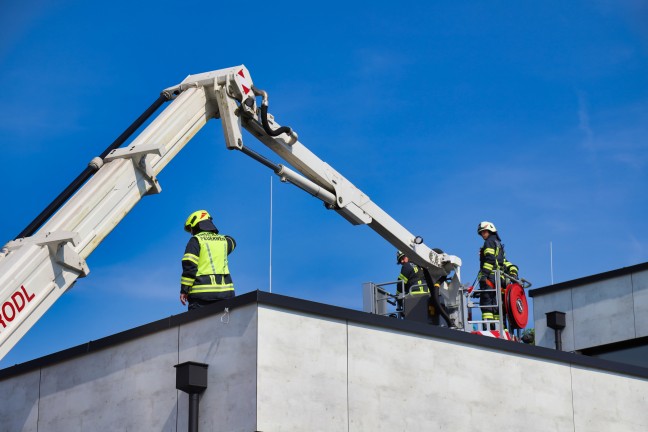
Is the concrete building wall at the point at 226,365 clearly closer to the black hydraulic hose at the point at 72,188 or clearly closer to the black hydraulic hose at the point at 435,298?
the black hydraulic hose at the point at 72,188

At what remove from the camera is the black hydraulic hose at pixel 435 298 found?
20016 mm

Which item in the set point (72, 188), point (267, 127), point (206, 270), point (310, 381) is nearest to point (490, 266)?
point (267, 127)

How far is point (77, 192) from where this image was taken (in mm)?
13961

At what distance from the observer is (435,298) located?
2031 cm

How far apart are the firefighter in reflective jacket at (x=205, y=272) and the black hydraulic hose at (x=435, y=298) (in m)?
5.21

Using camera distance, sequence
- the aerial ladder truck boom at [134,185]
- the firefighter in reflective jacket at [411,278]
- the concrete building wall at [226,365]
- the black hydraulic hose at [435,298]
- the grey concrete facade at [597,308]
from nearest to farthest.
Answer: the aerial ladder truck boom at [134,185]
the concrete building wall at [226,365]
the black hydraulic hose at [435,298]
the firefighter in reflective jacket at [411,278]
the grey concrete facade at [597,308]

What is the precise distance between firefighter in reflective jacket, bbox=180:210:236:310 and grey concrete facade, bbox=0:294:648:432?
0.97 metres

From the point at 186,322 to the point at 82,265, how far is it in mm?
1680

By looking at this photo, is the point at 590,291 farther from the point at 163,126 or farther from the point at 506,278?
the point at 163,126

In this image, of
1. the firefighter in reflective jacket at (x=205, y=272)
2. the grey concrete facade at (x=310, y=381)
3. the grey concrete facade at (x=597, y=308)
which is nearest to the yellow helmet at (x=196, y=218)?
the firefighter in reflective jacket at (x=205, y=272)

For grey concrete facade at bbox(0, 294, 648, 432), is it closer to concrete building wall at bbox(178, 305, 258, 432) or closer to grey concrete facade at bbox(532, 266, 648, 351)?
concrete building wall at bbox(178, 305, 258, 432)

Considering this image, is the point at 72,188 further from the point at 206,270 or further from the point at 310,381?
the point at 310,381

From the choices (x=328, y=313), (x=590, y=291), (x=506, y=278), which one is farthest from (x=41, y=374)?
(x=590, y=291)

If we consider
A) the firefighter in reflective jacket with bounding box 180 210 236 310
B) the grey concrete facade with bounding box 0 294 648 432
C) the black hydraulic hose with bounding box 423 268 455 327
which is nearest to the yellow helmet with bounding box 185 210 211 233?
the firefighter in reflective jacket with bounding box 180 210 236 310
